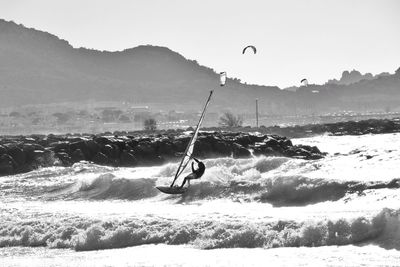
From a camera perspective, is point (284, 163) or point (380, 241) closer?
point (380, 241)

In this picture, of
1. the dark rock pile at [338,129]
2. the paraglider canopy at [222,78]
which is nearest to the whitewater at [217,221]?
the paraglider canopy at [222,78]

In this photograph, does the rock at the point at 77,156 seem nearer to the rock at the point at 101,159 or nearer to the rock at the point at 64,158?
the rock at the point at 64,158

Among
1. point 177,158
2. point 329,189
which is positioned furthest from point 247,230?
point 177,158

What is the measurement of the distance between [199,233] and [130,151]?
3168 cm

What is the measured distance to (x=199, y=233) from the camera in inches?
724

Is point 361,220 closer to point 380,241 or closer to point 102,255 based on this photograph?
point 380,241

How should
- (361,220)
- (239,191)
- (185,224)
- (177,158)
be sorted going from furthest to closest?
(177,158)
(239,191)
(185,224)
(361,220)

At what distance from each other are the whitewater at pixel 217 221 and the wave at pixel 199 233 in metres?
0.03

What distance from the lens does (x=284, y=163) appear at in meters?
35.1

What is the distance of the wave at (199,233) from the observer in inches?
659

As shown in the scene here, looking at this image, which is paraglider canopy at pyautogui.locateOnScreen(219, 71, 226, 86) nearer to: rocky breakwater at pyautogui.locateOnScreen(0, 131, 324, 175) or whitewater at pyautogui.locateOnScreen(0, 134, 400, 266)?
whitewater at pyautogui.locateOnScreen(0, 134, 400, 266)

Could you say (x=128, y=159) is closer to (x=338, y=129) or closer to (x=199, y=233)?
(x=199, y=233)

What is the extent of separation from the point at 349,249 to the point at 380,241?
41.9 inches

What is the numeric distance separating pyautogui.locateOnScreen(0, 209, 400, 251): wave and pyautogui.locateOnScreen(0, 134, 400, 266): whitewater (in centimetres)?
3
